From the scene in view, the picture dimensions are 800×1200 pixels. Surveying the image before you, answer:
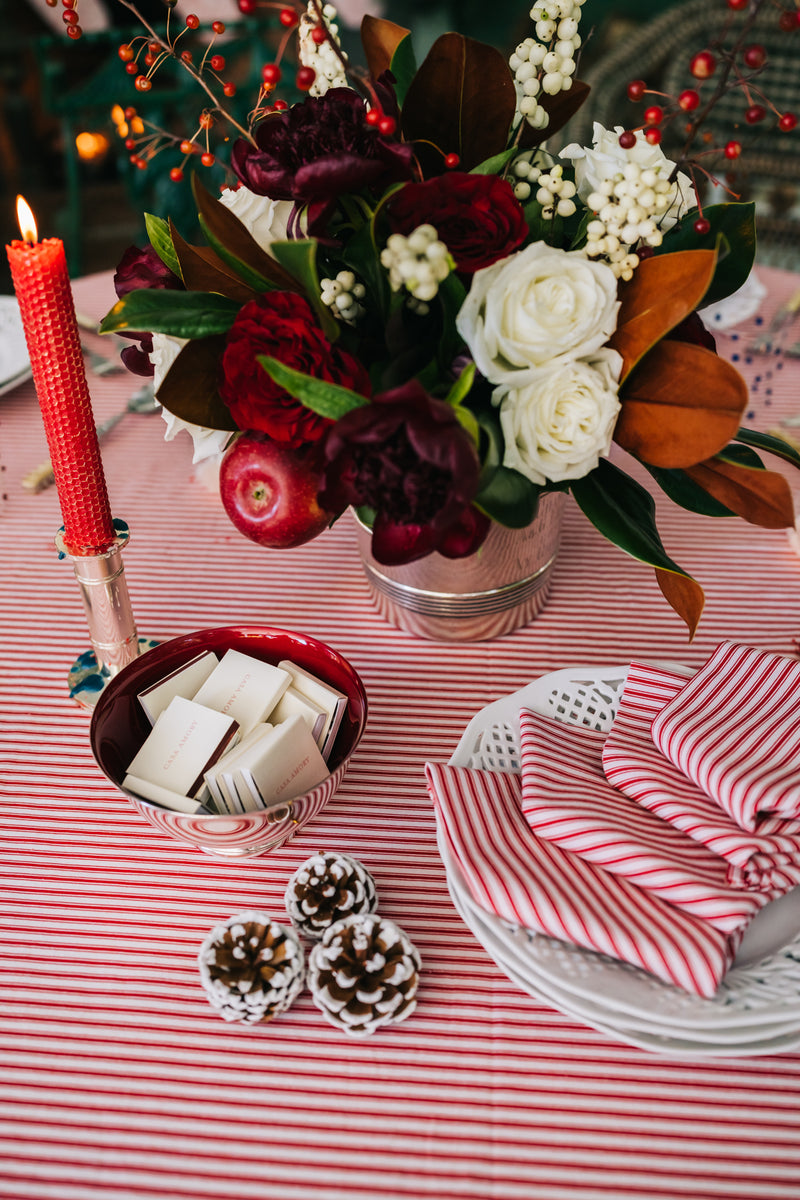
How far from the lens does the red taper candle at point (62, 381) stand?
525 millimetres

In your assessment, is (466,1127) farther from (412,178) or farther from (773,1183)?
(412,178)

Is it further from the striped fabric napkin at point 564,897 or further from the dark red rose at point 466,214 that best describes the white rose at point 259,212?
the striped fabric napkin at point 564,897

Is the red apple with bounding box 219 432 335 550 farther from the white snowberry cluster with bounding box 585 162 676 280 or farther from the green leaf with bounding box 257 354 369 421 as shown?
the white snowberry cluster with bounding box 585 162 676 280

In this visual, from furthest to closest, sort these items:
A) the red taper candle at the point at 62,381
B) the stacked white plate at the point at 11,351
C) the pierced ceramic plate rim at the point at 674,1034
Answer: the stacked white plate at the point at 11,351 → the red taper candle at the point at 62,381 → the pierced ceramic plate rim at the point at 674,1034

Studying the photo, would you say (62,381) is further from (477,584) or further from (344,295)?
(477,584)

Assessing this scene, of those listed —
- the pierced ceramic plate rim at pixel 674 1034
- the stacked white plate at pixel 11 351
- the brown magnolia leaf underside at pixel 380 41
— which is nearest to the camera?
the pierced ceramic plate rim at pixel 674 1034

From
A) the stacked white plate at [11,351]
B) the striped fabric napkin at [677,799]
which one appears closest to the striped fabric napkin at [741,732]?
the striped fabric napkin at [677,799]

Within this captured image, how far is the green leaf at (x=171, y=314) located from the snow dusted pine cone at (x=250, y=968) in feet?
1.16

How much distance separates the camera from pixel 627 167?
50 centimetres

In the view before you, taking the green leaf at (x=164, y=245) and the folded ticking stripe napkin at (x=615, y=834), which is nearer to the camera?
the folded ticking stripe napkin at (x=615, y=834)

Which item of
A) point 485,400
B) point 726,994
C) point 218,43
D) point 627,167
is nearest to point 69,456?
point 485,400

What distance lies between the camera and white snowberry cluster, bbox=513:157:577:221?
534mm

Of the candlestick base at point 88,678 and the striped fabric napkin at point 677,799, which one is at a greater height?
the striped fabric napkin at point 677,799

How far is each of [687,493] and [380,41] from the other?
41cm
